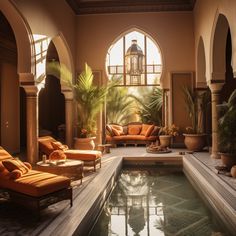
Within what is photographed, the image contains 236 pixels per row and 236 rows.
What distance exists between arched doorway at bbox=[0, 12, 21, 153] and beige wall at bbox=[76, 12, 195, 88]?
2.56m

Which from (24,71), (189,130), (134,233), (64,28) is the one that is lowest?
(134,233)

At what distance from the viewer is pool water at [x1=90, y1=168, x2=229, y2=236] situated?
442 cm

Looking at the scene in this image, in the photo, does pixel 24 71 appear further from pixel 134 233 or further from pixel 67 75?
pixel 134 233

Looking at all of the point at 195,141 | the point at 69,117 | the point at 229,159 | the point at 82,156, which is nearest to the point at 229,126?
the point at 229,159

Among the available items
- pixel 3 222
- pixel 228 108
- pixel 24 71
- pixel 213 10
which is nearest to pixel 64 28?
pixel 24 71

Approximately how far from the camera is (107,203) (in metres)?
5.81

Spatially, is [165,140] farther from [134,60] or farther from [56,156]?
[56,156]

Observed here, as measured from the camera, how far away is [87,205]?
483 cm

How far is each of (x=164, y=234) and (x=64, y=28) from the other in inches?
314

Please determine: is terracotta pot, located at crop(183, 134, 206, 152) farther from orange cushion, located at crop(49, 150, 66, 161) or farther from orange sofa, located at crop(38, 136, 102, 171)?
orange cushion, located at crop(49, 150, 66, 161)

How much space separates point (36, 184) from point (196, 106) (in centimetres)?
776

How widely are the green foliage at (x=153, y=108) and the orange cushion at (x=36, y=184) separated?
370 inches

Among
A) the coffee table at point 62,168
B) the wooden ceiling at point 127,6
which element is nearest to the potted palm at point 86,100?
the wooden ceiling at point 127,6

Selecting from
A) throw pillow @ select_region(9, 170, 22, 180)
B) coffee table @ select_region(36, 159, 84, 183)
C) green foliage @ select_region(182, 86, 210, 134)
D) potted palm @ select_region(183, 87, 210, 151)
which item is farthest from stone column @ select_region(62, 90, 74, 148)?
throw pillow @ select_region(9, 170, 22, 180)
